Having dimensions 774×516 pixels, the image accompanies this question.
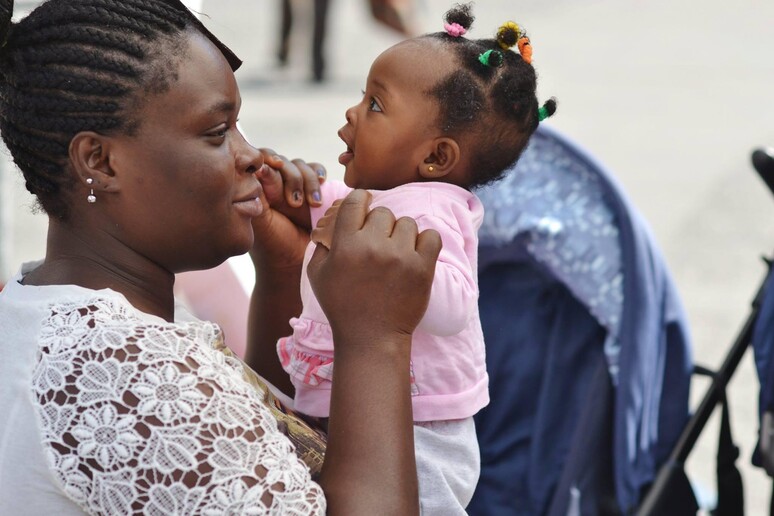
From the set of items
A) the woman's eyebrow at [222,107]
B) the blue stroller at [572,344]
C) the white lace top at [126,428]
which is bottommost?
the blue stroller at [572,344]

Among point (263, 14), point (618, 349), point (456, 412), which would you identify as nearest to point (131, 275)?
point (456, 412)

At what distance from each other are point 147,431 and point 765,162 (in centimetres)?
178

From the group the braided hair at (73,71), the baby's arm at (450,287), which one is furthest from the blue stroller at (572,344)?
the braided hair at (73,71)

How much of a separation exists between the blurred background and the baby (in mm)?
1737

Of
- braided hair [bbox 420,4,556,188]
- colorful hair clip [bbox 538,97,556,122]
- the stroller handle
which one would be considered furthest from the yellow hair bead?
the stroller handle

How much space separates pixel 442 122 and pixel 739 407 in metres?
2.92

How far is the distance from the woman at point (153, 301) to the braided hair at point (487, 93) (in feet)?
1.19

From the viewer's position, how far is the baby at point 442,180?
1663mm

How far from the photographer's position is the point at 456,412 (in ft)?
5.53

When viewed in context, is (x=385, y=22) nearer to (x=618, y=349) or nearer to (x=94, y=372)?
(x=618, y=349)

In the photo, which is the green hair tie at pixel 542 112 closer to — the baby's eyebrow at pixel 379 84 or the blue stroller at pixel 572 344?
the baby's eyebrow at pixel 379 84

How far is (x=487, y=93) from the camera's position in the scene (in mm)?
1816

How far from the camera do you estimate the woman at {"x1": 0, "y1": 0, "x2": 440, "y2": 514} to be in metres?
1.30

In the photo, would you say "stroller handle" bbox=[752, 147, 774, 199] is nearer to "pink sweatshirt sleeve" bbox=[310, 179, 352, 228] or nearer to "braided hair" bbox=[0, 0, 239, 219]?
"pink sweatshirt sleeve" bbox=[310, 179, 352, 228]
